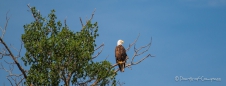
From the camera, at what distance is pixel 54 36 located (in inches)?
556

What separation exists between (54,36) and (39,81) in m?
1.49

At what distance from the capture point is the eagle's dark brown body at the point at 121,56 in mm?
15299

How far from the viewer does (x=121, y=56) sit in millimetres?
15742

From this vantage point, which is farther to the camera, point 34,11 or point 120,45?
point 120,45

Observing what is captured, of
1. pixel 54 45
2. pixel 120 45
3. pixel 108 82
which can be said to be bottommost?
pixel 108 82

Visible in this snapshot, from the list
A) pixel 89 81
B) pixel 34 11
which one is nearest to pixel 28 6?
pixel 34 11

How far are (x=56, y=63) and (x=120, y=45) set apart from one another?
11.2 feet

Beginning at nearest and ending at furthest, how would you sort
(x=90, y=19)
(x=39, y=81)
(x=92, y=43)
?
(x=39, y=81) → (x=92, y=43) → (x=90, y=19)

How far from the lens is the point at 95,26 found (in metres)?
14.8

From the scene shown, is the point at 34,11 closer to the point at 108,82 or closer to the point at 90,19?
the point at 90,19

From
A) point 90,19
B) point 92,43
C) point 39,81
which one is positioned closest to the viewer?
point 39,81

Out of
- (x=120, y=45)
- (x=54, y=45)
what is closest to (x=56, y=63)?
(x=54, y=45)

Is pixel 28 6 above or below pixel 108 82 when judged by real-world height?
above

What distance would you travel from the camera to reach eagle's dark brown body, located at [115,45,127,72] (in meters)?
15.3
